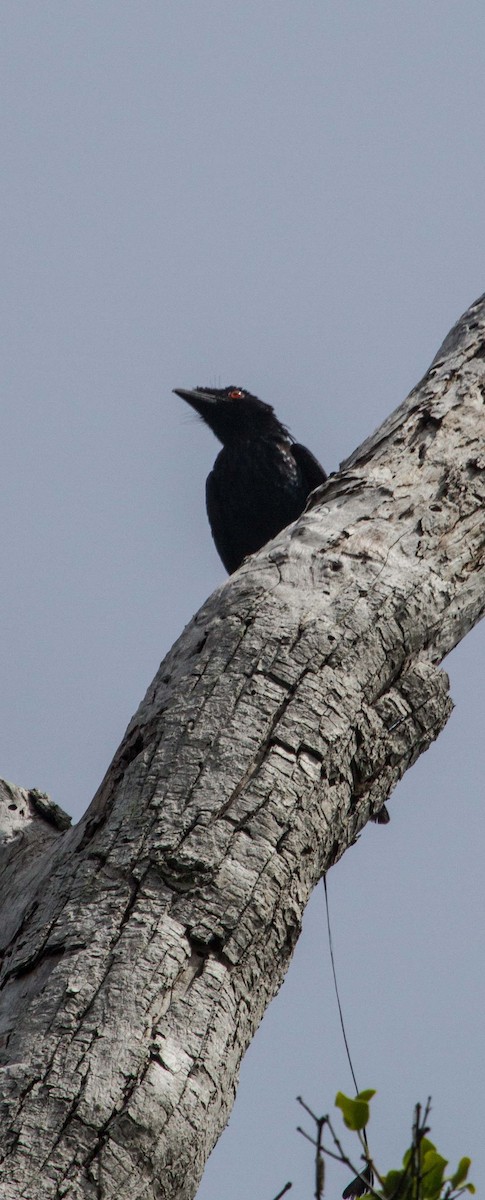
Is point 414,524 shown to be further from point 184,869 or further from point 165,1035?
point 165,1035

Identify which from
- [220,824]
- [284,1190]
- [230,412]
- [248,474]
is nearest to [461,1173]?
[284,1190]

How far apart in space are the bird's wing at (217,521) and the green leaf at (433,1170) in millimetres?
4931

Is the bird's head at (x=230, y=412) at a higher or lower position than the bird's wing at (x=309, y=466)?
higher

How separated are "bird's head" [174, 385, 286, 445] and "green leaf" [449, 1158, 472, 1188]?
534 cm

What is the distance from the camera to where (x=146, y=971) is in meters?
1.94

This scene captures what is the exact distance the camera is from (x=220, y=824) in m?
2.19

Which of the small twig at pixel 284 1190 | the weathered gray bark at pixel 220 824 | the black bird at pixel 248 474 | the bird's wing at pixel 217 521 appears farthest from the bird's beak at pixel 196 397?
the small twig at pixel 284 1190

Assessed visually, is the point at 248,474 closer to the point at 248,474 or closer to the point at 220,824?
the point at 248,474

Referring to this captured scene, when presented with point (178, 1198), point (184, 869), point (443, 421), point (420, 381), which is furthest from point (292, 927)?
point (420, 381)

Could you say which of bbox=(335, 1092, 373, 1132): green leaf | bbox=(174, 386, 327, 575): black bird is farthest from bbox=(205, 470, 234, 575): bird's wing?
bbox=(335, 1092, 373, 1132): green leaf

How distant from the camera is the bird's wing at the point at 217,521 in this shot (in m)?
6.79

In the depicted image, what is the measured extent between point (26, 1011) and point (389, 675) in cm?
113

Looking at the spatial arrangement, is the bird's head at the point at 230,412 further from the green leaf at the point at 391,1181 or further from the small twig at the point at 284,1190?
the small twig at the point at 284,1190

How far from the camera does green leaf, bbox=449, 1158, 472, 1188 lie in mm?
2006
